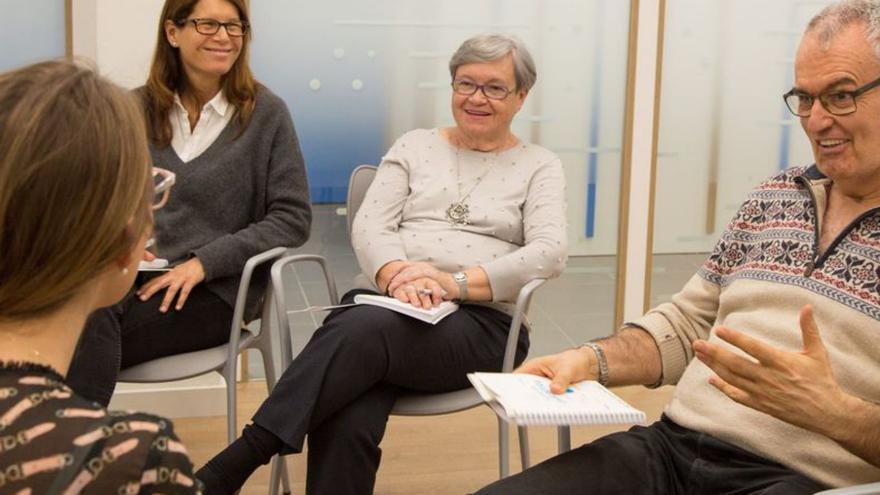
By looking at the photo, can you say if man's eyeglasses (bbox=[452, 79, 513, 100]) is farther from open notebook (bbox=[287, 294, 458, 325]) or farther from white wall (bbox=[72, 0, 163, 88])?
white wall (bbox=[72, 0, 163, 88])

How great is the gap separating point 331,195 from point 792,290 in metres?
2.46

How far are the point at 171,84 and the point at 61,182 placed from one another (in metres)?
2.11

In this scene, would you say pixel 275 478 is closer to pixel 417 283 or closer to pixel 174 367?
pixel 174 367

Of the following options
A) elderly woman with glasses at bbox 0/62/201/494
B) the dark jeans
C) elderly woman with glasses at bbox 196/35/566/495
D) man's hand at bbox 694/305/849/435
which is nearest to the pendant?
elderly woman with glasses at bbox 196/35/566/495

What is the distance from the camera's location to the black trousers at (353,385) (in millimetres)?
2543

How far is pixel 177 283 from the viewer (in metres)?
2.90

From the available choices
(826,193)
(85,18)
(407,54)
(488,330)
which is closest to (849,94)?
(826,193)

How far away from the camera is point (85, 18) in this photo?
147 inches

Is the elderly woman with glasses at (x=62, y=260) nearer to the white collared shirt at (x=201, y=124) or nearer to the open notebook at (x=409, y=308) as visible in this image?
the open notebook at (x=409, y=308)

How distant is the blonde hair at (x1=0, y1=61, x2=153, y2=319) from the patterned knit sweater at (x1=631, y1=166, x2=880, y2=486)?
1233 millimetres

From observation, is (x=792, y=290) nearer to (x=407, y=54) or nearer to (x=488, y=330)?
(x=488, y=330)

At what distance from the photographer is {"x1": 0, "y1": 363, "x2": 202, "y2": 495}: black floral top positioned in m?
1.11

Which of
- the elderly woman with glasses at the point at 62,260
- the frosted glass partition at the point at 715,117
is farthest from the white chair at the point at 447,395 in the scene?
the frosted glass partition at the point at 715,117

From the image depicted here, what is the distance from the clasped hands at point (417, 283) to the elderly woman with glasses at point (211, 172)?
340mm
